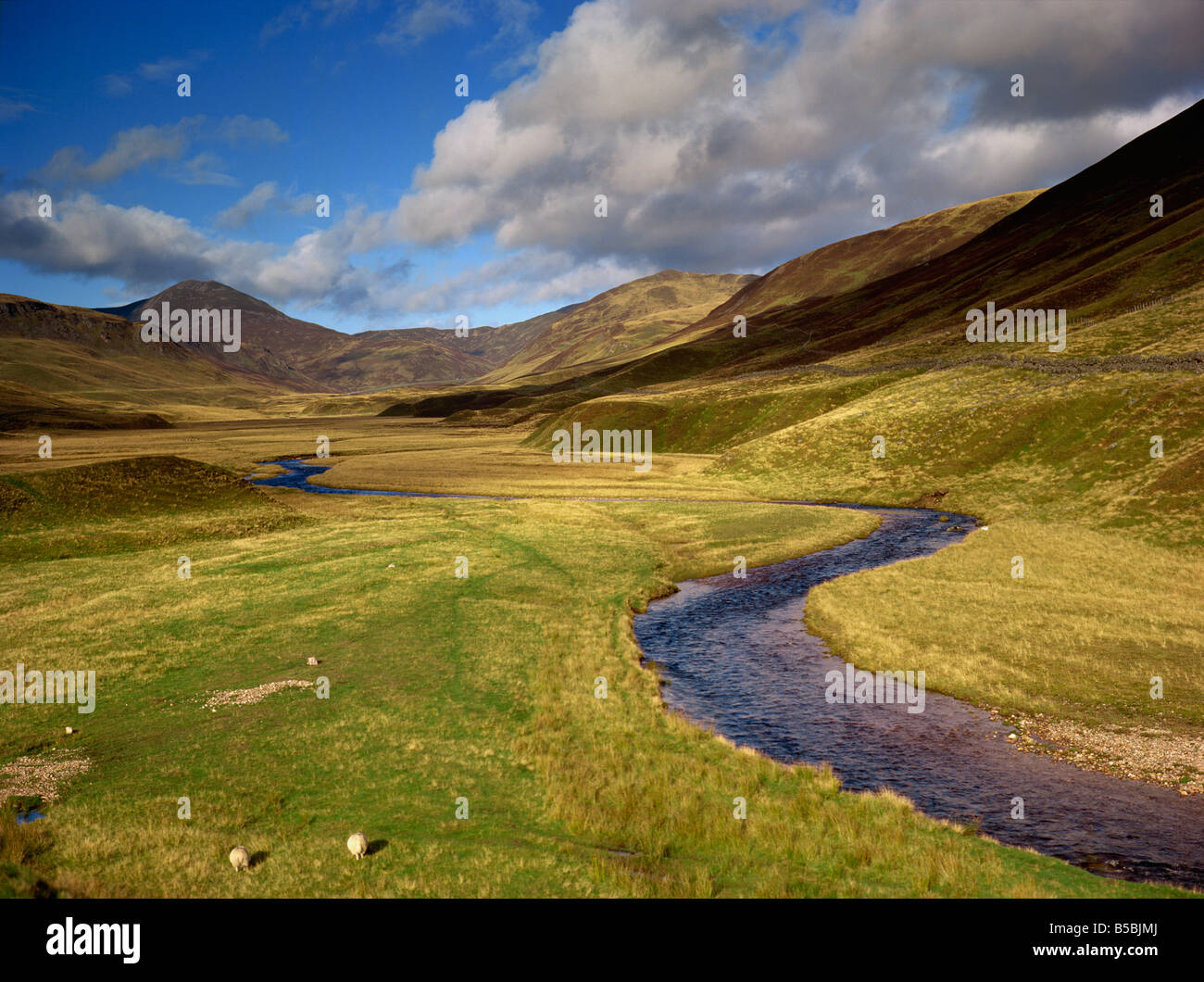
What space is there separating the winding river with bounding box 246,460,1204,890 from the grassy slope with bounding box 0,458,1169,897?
1.88 meters

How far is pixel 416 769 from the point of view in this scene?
2081 centimetres

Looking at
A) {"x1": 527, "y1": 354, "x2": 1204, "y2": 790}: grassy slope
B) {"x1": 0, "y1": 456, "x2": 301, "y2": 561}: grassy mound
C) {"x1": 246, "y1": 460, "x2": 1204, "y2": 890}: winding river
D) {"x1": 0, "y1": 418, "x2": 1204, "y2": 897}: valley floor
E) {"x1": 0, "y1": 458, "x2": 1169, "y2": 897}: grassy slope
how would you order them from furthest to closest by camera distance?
{"x1": 0, "y1": 456, "x2": 301, "y2": 561}: grassy mound → {"x1": 527, "y1": 354, "x2": 1204, "y2": 790}: grassy slope → {"x1": 246, "y1": 460, "x2": 1204, "y2": 890}: winding river → {"x1": 0, "y1": 418, "x2": 1204, "y2": 897}: valley floor → {"x1": 0, "y1": 458, "x2": 1169, "y2": 897}: grassy slope

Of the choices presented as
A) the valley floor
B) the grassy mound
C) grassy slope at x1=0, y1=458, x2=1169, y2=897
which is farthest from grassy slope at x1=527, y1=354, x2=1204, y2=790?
the grassy mound

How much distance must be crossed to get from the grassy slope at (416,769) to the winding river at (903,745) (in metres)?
1.88

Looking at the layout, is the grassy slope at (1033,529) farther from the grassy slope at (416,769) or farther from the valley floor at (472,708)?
the grassy slope at (416,769)

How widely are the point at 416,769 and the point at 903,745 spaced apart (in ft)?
55.3

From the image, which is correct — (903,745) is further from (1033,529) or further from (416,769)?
(1033,529)

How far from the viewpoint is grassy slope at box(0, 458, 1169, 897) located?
15438 mm

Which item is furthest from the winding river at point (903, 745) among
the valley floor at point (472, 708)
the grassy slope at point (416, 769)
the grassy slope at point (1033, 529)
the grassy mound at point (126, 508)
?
the grassy mound at point (126, 508)

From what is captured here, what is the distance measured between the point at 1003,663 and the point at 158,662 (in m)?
37.7

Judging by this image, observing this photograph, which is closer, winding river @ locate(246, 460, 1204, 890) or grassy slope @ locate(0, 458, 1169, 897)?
grassy slope @ locate(0, 458, 1169, 897)

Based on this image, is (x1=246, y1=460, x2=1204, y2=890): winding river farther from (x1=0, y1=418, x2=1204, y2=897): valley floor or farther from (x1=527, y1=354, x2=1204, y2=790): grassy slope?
(x1=527, y1=354, x2=1204, y2=790): grassy slope

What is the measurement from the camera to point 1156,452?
209 feet
